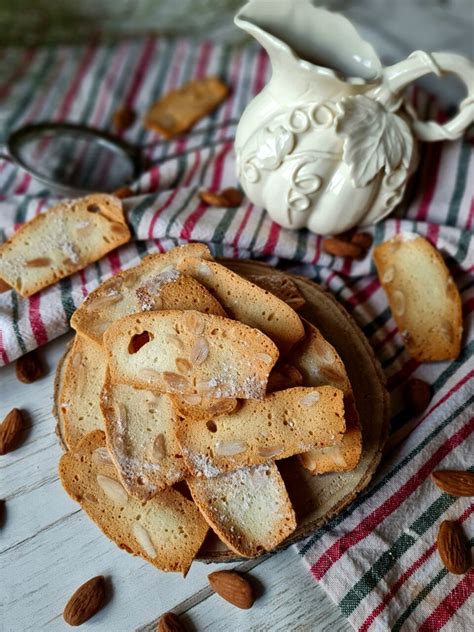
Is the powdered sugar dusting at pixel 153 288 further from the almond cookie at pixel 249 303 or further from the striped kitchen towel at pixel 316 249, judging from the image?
the striped kitchen towel at pixel 316 249

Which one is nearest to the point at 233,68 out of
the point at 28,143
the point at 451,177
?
the point at 28,143

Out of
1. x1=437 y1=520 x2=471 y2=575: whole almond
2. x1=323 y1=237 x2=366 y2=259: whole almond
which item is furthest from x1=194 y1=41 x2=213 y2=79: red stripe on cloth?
x1=437 y1=520 x2=471 y2=575: whole almond

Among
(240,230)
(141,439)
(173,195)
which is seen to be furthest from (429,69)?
(141,439)

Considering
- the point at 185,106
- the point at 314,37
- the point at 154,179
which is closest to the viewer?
the point at 314,37

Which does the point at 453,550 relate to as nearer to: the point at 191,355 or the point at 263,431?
the point at 263,431

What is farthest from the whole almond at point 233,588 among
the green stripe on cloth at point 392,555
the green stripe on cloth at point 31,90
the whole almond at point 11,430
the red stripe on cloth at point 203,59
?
the red stripe on cloth at point 203,59
